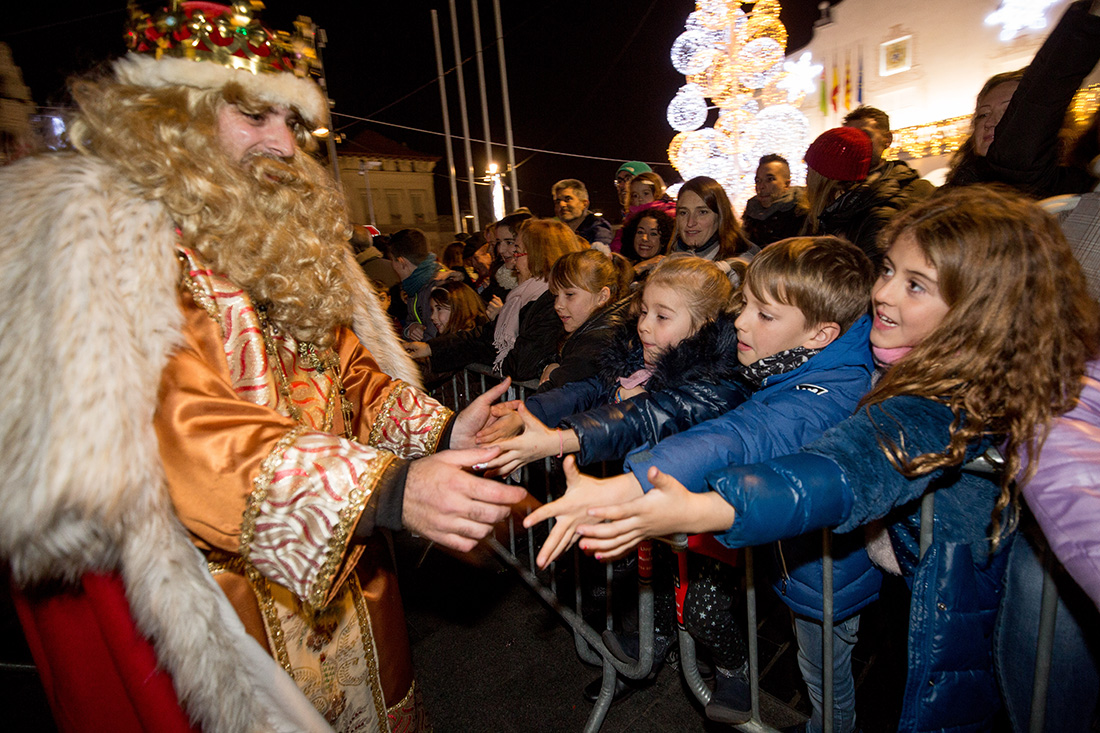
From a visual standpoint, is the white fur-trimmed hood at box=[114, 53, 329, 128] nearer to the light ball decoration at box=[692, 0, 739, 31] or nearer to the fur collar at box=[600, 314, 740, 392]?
the fur collar at box=[600, 314, 740, 392]

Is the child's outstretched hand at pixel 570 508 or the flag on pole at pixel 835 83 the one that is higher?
the flag on pole at pixel 835 83

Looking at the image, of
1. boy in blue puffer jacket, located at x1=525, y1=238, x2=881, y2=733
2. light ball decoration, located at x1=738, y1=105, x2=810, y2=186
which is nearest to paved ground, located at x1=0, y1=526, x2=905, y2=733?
boy in blue puffer jacket, located at x1=525, y1=238, x2=881, y2=733

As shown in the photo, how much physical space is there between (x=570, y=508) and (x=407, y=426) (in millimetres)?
1013

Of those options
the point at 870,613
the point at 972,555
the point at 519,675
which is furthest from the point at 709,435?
the point at 870,613

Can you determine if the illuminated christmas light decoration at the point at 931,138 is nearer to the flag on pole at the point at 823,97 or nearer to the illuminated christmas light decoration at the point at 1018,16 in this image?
the illuminated christmas light decoration at the point at 1018,16

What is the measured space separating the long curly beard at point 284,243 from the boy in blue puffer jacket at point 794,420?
1210mm

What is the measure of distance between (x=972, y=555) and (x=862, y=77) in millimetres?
17897

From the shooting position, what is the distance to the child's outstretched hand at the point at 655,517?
1267mm

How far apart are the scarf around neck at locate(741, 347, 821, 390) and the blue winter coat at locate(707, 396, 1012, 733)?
45cm

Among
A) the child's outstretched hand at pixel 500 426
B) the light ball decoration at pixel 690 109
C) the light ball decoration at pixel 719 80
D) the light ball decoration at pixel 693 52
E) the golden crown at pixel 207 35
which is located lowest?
the child's outstretched hand at pixel 500 426

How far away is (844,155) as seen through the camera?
3.40 metres

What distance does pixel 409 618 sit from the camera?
3344mm

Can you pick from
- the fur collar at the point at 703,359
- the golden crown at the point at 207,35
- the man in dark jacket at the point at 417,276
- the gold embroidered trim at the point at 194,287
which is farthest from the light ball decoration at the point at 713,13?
the gold embroidered trim at the point at 194,287

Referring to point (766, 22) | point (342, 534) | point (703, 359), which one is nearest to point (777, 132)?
point (766, 22)
